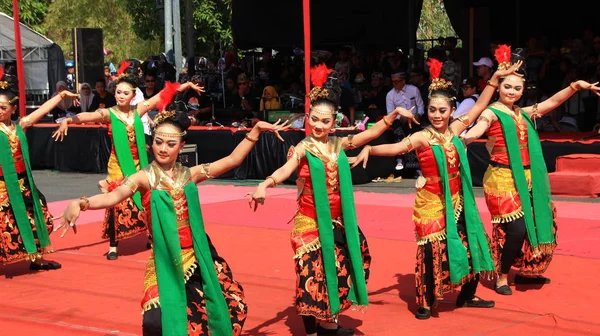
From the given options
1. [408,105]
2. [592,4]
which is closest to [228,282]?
[408,105]

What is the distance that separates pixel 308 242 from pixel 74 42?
1548 centimetres

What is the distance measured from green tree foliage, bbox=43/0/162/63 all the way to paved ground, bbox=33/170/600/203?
23363 mm

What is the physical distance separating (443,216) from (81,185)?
10.0 m

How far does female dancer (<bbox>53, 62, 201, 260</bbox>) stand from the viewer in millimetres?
9195

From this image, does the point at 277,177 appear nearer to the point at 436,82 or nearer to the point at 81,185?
the point at 436,82

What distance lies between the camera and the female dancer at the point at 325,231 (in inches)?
242

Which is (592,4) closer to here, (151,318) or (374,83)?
(374,83)

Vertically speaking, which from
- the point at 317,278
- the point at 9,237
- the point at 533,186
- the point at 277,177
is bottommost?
the point at 9,237

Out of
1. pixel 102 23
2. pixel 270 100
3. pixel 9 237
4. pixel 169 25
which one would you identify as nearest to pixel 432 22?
pixel 102 23

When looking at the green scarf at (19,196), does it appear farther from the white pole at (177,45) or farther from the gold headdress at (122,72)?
the white pole at (177,45)

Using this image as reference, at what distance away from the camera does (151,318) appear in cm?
537

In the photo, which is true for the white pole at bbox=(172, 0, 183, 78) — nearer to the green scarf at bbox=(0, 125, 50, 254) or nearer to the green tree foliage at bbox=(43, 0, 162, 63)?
the green scarf at bbox=(0, 125, 50, 254)

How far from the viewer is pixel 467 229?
6812mm

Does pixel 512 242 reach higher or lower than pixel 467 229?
lower
